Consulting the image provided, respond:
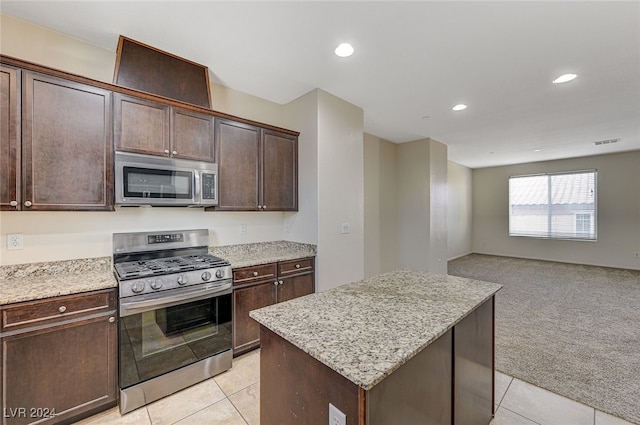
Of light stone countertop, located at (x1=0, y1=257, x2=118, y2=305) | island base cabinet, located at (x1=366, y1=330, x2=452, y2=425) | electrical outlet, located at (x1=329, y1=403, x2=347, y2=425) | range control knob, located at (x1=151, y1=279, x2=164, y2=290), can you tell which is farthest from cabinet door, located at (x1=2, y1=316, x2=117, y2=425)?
island base cabinet, located at (x1=366, y1=330, x2=452, y2=425)

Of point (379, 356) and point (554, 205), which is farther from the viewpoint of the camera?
point (554, 205)

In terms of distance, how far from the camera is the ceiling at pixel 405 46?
6.08 ft

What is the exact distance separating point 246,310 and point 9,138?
2.08 meters

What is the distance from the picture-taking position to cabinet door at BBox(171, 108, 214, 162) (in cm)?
239

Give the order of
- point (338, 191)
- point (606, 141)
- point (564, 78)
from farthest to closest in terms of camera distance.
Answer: point (606, 141) → point (338, 191) → point (564, 78)

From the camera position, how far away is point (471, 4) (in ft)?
5.87

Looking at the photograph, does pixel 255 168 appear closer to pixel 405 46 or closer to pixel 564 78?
pixel 405 46

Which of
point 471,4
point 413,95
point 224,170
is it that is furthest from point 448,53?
point 224,170

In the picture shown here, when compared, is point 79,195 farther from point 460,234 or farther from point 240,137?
point 460,234

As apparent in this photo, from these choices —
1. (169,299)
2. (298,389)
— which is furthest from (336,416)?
(169,299)

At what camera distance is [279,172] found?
10.3 feet

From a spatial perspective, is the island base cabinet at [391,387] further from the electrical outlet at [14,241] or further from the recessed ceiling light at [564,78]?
the recessed ceiling light at [564,78]

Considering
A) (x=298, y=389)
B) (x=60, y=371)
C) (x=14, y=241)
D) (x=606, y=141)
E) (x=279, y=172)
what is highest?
(x=606, y=141)

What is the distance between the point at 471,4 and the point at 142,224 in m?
3.11
